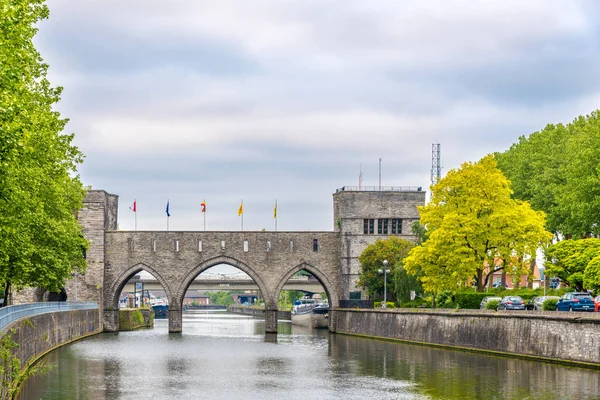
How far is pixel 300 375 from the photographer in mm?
38938

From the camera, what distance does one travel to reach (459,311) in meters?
53.5

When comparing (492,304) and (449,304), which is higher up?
(492,304)

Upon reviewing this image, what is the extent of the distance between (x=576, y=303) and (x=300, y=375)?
15.0 metres

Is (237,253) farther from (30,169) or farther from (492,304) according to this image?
(30,169)

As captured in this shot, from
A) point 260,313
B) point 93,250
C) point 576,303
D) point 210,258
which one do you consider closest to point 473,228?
point 576,303

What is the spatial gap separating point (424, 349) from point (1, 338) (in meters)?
31.1

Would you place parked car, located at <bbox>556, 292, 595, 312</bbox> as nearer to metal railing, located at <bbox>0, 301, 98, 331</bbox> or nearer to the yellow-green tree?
the yellow-green tree

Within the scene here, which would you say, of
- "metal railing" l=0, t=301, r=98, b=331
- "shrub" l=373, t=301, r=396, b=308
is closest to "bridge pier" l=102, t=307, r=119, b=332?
"metal railing" l=0, t=301, r=98, b=331

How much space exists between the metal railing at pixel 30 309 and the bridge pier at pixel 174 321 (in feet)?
22.6

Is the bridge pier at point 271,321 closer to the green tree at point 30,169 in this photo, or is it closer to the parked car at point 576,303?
the green tree at point 30,169

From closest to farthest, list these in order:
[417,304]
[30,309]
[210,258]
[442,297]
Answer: [30,309] < [442,297] < [417,304] < [210,258]

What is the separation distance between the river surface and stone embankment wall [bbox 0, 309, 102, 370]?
102cm

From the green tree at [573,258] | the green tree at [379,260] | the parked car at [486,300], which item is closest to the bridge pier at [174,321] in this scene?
the green tree at [379,260]

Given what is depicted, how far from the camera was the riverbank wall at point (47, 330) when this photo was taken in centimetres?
3574
